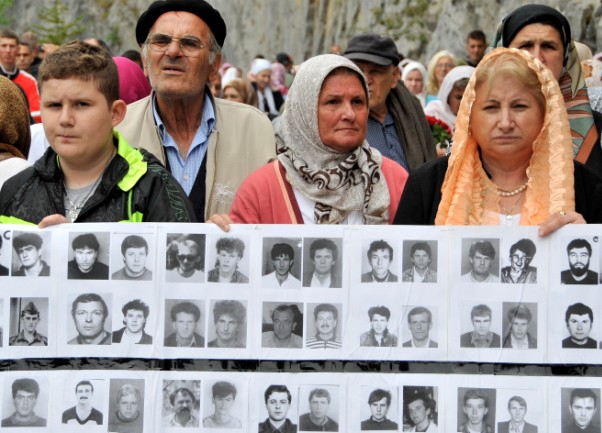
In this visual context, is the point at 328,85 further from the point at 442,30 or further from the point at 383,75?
the point at 442,30

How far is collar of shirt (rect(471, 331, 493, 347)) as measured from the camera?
3441mm

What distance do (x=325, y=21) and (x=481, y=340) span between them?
103ft

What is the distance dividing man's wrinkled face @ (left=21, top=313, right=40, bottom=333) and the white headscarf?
1.12m

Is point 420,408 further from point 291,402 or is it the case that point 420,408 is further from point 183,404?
point 183,404

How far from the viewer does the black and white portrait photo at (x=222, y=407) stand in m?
3.45

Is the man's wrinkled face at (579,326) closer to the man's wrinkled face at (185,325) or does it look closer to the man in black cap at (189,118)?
the man's wrinkled face at (185,325)

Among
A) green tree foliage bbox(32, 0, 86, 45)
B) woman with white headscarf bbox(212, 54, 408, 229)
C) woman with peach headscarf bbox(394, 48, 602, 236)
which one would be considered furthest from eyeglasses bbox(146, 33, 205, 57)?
green tree foliage bbox(32, 0, 86, 45)

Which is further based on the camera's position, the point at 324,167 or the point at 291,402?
the point at 324,167

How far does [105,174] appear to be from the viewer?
375 centimetres

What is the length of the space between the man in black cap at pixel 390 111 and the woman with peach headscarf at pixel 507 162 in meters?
2.04

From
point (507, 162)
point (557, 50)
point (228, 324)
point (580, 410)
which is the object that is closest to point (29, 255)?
point (228, 324)

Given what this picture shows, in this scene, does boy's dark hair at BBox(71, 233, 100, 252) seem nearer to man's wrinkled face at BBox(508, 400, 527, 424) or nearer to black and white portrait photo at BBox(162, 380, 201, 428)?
black and white portrait photo at BBox(162, 380, 201, 428)

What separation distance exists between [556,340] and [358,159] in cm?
120

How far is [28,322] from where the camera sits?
3514 millimetres
